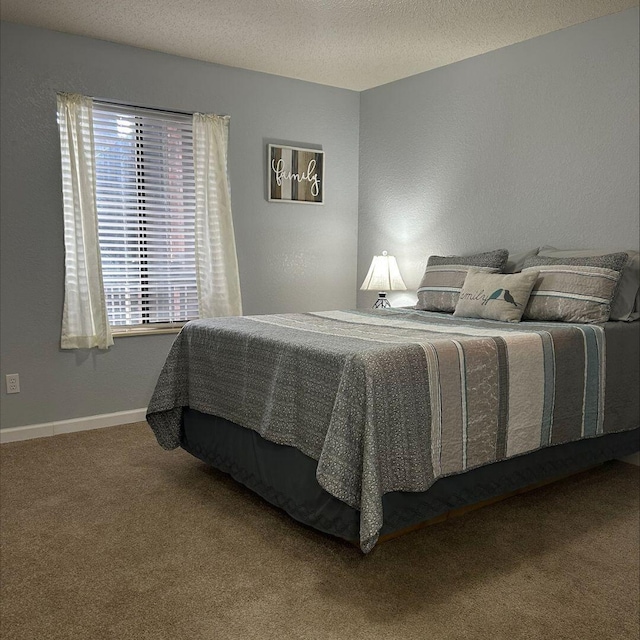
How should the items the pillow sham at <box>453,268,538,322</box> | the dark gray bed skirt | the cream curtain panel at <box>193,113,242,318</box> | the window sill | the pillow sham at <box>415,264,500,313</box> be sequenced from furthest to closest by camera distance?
the cream curtain panel at <box>193,113,242,318</box> < the window sill < the pillow sham at <box>415,264,500,313</box> < the pillow sham at <box>453,268,538,322</box> < the dark gray bed skirt

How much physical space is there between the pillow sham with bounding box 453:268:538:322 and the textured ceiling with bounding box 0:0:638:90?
1.41 meters

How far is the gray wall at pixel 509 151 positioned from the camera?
3.35 meters

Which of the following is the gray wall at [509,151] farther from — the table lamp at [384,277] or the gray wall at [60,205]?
the gray wall at [60,205]

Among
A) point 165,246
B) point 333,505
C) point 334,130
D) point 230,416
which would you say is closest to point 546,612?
point 333,505

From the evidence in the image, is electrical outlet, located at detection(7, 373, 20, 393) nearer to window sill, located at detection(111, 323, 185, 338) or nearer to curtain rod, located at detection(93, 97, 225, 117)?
window sill, located at detection(111, 323, 185, 338)

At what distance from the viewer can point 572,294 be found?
Answer: 10.1ft

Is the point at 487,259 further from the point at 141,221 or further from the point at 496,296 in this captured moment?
the point at 141,221

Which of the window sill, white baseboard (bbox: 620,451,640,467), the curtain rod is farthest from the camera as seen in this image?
the window sill

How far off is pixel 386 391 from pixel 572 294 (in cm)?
147

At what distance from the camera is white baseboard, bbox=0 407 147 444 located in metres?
3.68

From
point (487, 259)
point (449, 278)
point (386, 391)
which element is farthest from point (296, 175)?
point (386, 391)

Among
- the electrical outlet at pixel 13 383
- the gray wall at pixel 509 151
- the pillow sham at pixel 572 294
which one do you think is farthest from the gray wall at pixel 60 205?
the pillow sham at pixel 572 294

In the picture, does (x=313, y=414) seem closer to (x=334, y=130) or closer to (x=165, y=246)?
(x=165, y=246)

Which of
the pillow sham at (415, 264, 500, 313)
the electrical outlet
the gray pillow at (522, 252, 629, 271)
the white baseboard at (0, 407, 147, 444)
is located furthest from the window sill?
the gray pillow at (522, 252, 629, 271)
